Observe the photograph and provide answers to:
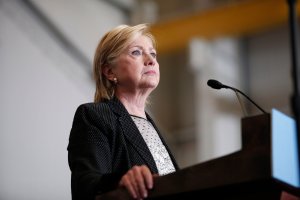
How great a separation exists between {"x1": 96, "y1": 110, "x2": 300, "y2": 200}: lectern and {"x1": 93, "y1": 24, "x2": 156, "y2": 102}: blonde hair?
2.43 feet

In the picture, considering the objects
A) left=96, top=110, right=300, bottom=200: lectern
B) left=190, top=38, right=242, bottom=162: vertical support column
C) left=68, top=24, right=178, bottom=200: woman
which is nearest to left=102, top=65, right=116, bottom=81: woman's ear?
left=68, top=24, right=178, bottom=200: woman

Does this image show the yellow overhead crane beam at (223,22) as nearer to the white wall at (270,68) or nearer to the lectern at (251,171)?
the white wall at (270,68)

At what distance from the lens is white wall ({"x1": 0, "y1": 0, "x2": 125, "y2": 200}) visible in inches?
238

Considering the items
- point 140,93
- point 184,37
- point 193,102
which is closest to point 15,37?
point 184,37

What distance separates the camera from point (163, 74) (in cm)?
899

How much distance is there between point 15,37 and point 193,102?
9.85 ft

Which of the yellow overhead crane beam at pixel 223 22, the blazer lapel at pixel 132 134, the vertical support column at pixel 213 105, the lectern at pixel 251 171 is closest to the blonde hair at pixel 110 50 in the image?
the blazer lapel at pixel 132 134

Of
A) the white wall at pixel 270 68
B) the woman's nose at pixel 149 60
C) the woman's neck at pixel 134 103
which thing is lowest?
the woman's neck at pixel 134 103

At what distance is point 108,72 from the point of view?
7.69 ft

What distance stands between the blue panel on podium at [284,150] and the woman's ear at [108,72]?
0.86 metres

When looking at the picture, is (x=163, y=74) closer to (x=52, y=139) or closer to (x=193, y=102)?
(x=193, y=102)

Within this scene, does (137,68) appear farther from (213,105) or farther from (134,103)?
(213,105)

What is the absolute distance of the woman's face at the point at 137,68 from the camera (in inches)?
88.9

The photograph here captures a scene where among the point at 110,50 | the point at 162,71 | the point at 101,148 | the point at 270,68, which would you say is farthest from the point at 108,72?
the point at 162,71
